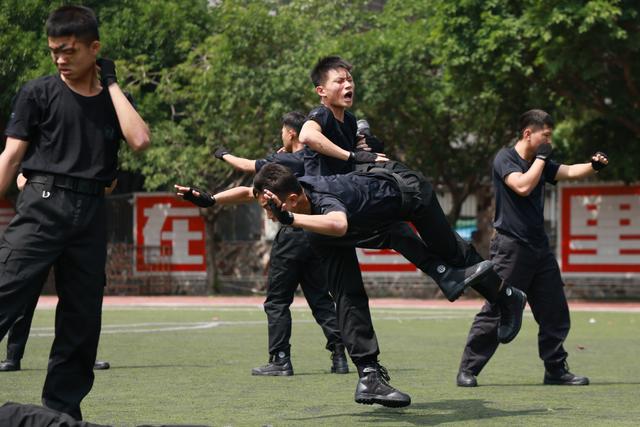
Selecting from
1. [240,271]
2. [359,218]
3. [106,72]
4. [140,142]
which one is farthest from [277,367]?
[240,271]

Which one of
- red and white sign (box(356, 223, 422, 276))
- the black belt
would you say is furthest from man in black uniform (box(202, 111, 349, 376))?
red and white sign (box(356, 223, 422, 276))

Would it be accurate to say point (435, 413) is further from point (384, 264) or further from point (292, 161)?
point (384, 264)

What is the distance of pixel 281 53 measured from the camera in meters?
25.9

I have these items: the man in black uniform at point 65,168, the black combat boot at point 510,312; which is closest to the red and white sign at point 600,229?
the black combat boot at point 510,312

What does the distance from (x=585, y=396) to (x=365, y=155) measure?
2.21 m

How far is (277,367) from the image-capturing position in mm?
9750

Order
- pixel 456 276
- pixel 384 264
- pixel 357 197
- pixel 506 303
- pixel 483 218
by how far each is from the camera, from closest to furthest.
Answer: pixel 357 197, pixel 456 276, pixel 506 303, pixel 384 264, pixel 483 218

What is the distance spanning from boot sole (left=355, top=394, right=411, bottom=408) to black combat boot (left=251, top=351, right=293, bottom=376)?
2500 mm

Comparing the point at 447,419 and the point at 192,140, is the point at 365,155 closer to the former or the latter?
the point at 447,419

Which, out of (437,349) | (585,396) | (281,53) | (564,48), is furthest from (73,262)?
(281,53)

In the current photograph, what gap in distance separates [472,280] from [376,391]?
93cm

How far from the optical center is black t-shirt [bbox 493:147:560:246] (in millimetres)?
9102

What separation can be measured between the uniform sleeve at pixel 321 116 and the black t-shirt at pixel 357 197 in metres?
0.65

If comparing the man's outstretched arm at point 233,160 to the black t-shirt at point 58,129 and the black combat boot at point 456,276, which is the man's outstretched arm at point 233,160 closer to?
the black combat boot at point 456,276
